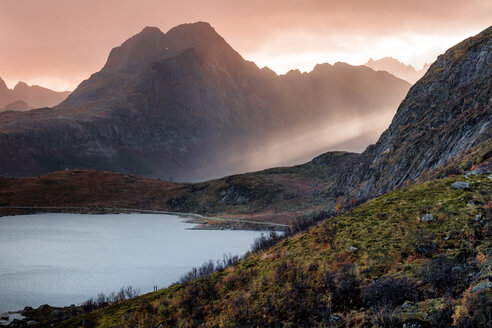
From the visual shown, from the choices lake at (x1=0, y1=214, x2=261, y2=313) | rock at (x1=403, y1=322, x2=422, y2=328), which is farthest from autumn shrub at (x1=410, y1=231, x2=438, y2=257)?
lake at (x1=0, y1=214, x2=261, y2=313)

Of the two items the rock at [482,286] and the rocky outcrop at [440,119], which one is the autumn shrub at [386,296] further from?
the rocky outcrop at [440,119]

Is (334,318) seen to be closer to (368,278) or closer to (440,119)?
(368,278)

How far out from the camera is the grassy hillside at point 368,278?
9992 millimetres

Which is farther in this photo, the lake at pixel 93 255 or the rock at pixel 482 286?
the lake at pixel 93 255

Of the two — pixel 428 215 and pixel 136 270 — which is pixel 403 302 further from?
pixel 136 270

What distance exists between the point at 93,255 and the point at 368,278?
184ft

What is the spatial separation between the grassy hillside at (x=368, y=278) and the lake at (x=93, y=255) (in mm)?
20348

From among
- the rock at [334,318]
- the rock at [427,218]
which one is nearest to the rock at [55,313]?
the rock at [334,318]

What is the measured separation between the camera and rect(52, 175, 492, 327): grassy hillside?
9992 millimetres

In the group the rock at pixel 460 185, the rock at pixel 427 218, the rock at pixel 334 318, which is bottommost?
the rock at pixel 334 318

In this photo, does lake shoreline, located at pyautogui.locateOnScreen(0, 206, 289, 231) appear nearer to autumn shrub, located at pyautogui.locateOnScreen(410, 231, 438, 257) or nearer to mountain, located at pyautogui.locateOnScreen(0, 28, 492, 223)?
mountain, located at pyautogui.locateOnScreen(0, 28, 492, 223)

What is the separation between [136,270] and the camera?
153 feet

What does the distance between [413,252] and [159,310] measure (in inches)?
502

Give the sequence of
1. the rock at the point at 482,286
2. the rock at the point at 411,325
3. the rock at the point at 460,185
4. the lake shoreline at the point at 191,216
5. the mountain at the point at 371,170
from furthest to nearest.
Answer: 1. the lake shoreline at the point at 191,216
2. the mountain at the point at 371,170
3. the rock at the point at 460,185
4. the rock at the point at 482,286
5. the rock at the point at 411,325
